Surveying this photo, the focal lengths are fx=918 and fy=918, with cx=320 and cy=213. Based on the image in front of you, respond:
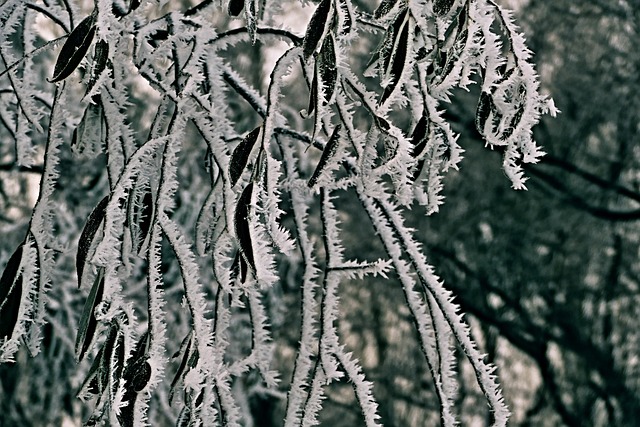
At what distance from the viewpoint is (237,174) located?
100 cm

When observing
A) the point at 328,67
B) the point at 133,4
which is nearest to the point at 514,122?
the point at 328,67

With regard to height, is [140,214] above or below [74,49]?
below

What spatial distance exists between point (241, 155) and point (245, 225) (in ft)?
0.30

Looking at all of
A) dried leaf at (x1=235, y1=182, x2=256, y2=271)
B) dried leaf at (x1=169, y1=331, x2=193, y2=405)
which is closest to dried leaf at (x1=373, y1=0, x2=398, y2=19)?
dried leaf at (x1=235, y1=182, x2=256, y2=271)

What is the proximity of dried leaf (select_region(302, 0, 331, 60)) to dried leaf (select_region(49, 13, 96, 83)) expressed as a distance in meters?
0.25

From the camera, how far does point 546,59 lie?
21.3ft

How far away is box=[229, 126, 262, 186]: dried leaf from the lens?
3.24ft

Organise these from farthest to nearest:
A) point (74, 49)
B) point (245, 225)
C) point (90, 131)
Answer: point (90, 131) → point (74, 49) → point (245, 225)

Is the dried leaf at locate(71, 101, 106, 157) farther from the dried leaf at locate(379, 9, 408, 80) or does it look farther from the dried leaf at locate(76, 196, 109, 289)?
the dried leaf at locate(379, 9, 408, 80)

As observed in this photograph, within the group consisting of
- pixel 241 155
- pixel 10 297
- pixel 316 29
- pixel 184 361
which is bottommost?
pixel 184 361

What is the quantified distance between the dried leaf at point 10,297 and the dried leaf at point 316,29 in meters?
0.45

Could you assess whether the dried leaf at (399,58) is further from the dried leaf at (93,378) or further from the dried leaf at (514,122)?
the dried leaf at (93,378)

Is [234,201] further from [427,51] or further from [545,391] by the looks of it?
[545,391]

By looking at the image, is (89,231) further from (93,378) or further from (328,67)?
(328,67)
